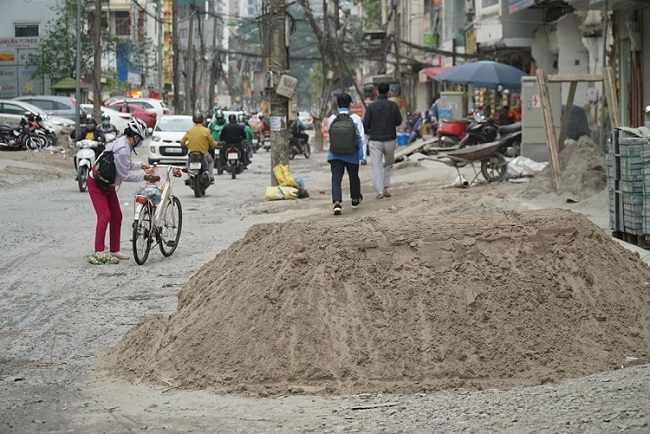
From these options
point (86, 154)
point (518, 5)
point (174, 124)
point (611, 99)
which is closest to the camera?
point (611, 99)

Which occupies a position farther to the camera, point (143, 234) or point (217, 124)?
point (217, 124)

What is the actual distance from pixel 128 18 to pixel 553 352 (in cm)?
7395

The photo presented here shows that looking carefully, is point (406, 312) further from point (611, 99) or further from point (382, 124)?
point (382, 124)

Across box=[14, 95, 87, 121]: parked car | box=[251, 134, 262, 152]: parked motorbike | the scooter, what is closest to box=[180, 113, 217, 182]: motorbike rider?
the scooter

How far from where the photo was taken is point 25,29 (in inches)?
2409

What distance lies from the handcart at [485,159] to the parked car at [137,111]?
27967 mm

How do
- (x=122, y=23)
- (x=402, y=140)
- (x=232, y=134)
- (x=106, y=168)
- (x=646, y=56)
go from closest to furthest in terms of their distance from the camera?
(x=106, y=168) < (x=646, y=56) < (x=232, y=134) < (x=402, y=140) < (x=122, y=23)

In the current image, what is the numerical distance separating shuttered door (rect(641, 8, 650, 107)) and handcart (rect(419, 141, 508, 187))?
3.98 meters

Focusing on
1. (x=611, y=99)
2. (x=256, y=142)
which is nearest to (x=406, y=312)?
(x=611, y=99)

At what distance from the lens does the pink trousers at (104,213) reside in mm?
12992

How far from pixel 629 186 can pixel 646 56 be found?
1419 centimetres

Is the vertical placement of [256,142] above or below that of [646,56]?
below

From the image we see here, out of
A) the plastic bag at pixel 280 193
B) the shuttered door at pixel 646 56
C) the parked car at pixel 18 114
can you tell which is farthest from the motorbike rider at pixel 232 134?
the parked car at pixel 18 114

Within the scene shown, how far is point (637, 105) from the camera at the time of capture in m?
25.8
